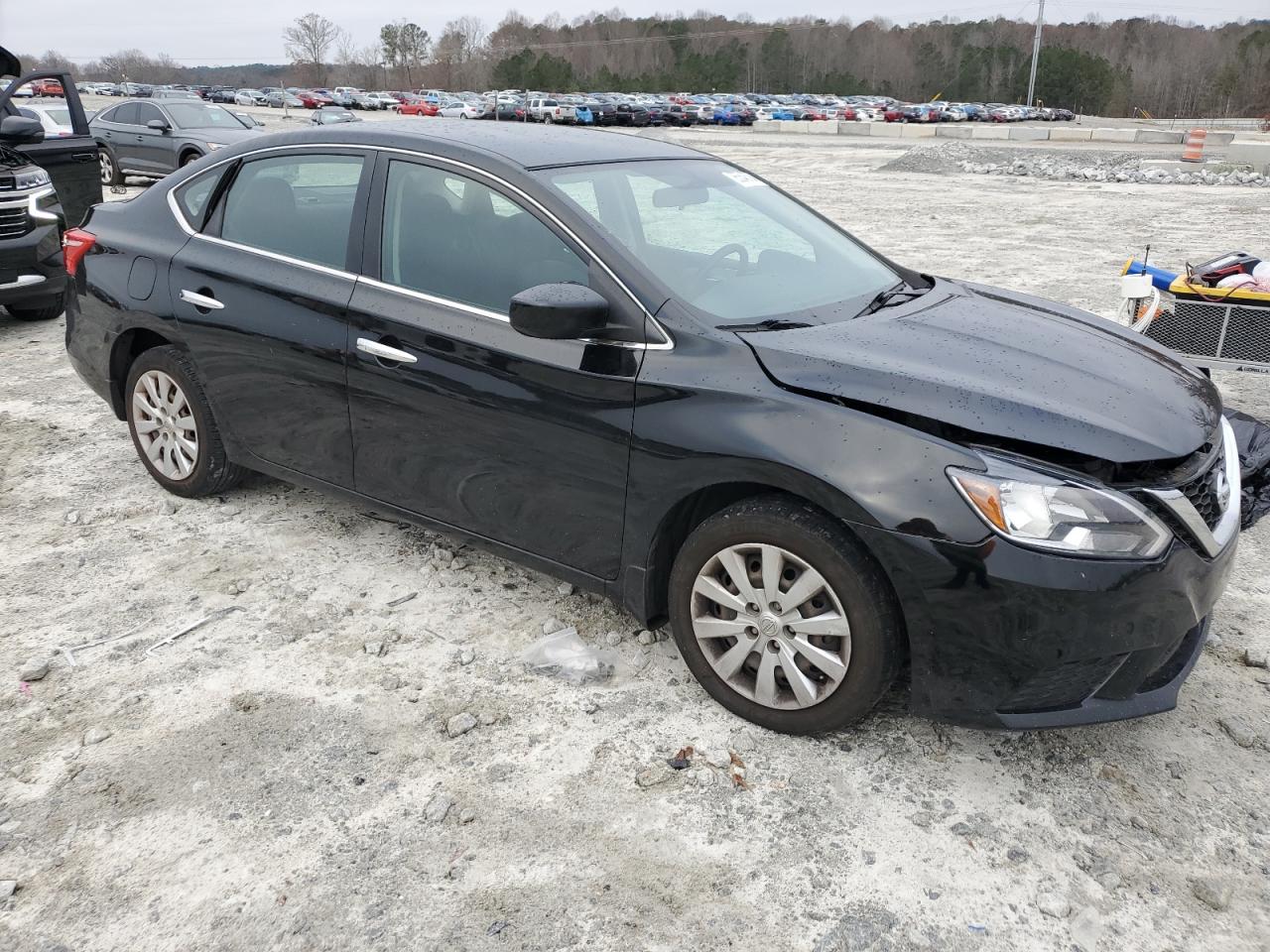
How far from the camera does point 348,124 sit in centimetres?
420

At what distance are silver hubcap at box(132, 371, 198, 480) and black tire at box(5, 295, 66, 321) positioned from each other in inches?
184

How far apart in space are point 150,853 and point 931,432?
7.77 feet

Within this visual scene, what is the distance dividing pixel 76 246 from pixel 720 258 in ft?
10.6

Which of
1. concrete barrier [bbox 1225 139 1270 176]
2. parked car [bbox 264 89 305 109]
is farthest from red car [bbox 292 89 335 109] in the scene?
concrete barrier [bbox 1225 139 1270 176]

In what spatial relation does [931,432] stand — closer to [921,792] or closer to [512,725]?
[921,792]

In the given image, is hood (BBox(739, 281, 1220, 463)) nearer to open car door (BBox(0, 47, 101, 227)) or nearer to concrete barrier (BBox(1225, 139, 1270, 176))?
open car door (BBox(0, 47, 101, 227))

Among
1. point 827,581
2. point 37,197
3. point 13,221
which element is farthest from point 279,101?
point 827,581

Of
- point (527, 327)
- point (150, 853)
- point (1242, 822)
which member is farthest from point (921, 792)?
point (150, 853)

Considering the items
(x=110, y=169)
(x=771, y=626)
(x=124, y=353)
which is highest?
(x=110, y=169)

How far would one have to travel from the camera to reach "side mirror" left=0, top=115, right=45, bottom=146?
8109 millimetres

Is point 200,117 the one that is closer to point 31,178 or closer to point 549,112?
point 31,178

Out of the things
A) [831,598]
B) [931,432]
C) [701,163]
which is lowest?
[831,598]

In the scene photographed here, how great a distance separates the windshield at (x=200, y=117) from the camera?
16.9 meters

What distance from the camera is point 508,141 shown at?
383 cm
